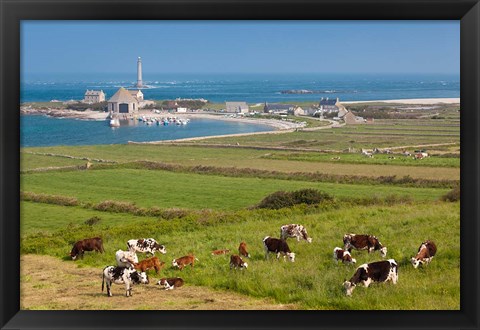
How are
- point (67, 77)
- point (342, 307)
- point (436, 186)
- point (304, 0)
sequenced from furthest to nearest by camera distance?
point (436, 186)
point (67, 77)
point (342, 307)
point (304, 0)

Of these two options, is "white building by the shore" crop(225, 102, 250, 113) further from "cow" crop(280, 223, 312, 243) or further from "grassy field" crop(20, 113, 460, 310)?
"cow" crop(280, 223, 312, 243)

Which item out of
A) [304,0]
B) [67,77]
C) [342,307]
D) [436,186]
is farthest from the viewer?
[436,186]

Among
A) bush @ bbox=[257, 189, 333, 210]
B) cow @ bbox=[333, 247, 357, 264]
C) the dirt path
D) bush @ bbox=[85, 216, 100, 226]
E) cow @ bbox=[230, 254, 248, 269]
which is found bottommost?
the dirt path

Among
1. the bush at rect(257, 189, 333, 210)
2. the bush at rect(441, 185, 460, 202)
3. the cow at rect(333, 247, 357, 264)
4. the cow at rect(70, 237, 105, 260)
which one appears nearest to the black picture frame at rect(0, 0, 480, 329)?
the cow at rect(333, 247, 357, 264)

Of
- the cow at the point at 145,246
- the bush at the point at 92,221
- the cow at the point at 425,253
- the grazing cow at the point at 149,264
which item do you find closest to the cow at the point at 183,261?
the grazing cow at the point at 149,264

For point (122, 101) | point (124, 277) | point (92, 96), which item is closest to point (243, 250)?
point (124, 277)

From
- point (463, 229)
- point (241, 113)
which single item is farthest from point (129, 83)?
point (463, 229)

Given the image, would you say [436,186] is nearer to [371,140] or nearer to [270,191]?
[371,140]

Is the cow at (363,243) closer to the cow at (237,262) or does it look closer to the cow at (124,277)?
the cow at (237,262)
